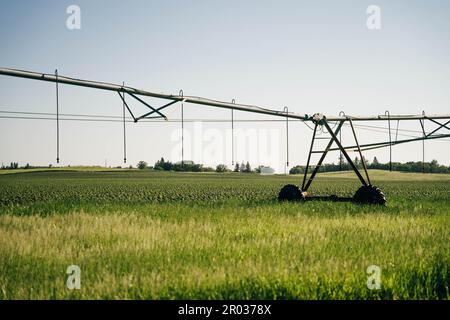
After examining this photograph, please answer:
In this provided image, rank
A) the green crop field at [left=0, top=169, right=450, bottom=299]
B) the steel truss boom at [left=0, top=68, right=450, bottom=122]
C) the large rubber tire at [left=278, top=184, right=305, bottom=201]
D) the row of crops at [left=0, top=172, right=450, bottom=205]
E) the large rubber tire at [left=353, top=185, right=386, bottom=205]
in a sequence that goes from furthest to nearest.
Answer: the row of crops at [left=0, top=172, right=450, bottom=205], the large rubber tire at [left=278, top=184, right=305, bottom=201], the large rubber tire at [left=353, top=185, right=386, bottom=205], the steel truss boom at [left=0, top=68, right=450, bottom=122], the green crop field at [left=0, top=169, right=450, bottom=299]

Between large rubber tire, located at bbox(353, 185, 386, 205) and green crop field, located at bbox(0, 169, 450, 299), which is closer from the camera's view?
green crop field, located at bbox(0, 169, 450, 299)

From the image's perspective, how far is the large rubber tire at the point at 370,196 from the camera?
17.6 m

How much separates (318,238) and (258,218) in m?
3.52

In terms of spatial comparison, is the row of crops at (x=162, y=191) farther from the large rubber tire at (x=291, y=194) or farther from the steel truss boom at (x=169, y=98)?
the steel truss boom at (x=169, y=98)

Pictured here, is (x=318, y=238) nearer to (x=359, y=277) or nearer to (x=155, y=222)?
(x=359, y=277)

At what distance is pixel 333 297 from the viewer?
5.21 metres

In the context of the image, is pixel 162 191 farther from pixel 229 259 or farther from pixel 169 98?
pixel 229 259

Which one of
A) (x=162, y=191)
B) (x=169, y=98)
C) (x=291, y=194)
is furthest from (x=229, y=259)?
(x=162, y=191)

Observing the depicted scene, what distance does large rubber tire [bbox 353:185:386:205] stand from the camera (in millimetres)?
17641

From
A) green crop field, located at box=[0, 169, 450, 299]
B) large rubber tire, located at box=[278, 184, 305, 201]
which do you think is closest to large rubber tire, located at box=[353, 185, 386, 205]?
large rubber tire, located at box=[278, 184, 305, 201]

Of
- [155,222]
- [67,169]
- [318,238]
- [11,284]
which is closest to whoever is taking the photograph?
[11,284]

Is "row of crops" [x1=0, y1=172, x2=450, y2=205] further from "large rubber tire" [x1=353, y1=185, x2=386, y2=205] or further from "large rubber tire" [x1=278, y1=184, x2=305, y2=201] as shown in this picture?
"large rubber tire" [x1=353, y1=185, x2=386, y2=205]

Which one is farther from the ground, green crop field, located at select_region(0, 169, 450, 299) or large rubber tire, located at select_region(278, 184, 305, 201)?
large rubber tire, located at select_region(278, 184, 305, 201)

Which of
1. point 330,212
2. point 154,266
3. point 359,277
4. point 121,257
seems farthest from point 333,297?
point 330,212
